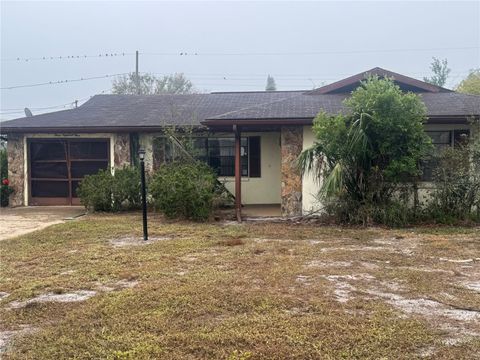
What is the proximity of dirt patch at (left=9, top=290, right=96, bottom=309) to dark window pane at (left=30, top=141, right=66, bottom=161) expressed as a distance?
1040 cm

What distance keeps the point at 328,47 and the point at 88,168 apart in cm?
4534

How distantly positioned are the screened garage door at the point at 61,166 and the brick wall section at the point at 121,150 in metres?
0.60

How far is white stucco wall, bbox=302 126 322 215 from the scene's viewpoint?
35.2 ft

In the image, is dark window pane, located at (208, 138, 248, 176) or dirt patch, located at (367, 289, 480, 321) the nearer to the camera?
dirt patch, located at (367, 289, 480, 321)

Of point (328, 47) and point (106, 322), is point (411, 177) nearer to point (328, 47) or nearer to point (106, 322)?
point (106, 322)

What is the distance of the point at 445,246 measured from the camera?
7.16 m

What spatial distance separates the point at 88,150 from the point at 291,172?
6898 mm

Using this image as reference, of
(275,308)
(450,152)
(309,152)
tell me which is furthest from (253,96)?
(275,308)

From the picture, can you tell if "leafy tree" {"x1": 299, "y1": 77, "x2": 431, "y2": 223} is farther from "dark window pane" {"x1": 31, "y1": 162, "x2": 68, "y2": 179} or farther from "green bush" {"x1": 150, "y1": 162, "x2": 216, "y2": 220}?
"dark window pane" {"x1": 31, "y1": 162, "x2": 68, "y2": 179}

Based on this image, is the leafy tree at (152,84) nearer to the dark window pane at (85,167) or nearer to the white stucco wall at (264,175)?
the dark window pane at (85,167)

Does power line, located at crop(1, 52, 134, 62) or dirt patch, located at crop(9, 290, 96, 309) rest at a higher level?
power line, located at crop(1, 52, 134, 62)

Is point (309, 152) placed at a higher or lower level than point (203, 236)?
higher

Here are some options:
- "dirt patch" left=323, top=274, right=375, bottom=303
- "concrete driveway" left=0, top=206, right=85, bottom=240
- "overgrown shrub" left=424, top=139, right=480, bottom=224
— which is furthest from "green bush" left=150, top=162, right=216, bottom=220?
"dirt patch" left=323, top=274, right=375, bottom=303

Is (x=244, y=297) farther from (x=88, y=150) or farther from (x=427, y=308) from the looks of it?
(x=88, y=150)
